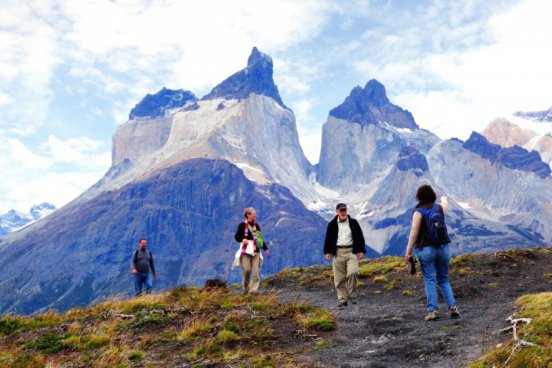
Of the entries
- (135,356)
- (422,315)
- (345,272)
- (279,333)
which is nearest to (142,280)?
(345,272)

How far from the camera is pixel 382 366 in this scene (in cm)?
890

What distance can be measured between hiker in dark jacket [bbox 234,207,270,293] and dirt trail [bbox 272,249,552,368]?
2.60m

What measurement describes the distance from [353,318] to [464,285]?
254 inches

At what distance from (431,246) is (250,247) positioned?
25.4ft

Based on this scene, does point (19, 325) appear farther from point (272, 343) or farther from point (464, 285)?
point (464, 285)

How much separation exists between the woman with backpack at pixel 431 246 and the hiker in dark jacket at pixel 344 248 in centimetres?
299

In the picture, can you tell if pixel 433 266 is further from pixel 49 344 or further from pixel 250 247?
pixel 49 344

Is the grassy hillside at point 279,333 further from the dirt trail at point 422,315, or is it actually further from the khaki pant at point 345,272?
the khaki pant at point 345,272

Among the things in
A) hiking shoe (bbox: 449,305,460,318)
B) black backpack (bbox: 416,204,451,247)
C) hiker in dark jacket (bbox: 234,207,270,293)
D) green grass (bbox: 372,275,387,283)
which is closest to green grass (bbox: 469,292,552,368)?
hiking shoe (bbox: 449,305,460,318)

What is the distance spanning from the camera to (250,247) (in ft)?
60.4

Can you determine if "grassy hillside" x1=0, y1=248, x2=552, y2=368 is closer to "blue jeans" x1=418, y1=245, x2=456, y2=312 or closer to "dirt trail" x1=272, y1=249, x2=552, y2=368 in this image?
"dirt trail" x1=272, y1=249, x2=552, y2=368

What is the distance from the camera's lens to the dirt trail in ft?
30.9

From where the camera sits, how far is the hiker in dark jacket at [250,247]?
60.4 ft

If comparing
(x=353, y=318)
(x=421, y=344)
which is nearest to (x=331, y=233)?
(x=353, y=318)
